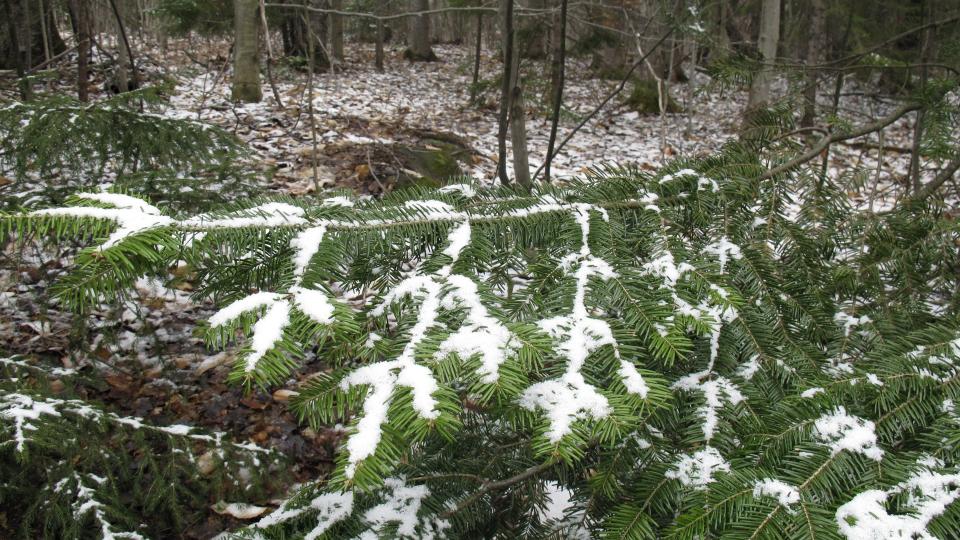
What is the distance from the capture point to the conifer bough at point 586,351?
0.77 m

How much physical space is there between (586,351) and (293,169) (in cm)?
496

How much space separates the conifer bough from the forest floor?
1.28ft

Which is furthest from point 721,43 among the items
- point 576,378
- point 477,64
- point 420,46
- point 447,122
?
point 420,46

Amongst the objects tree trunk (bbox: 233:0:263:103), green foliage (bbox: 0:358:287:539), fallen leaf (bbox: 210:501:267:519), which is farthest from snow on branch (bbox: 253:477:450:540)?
tree trunk (bbox: 233:0:263:103)

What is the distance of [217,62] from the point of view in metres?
11.6

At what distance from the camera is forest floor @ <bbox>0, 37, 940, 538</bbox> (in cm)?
283

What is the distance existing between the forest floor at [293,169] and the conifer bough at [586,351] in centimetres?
39

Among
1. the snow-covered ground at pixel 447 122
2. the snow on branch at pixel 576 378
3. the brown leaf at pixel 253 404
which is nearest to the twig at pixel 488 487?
the snow on branch at pixel 576 378

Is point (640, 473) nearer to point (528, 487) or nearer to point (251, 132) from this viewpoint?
→ point (528, 487)

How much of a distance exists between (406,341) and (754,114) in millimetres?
1526

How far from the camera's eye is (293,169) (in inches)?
209

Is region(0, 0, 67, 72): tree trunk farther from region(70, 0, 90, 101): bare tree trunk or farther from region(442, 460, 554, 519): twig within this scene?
region(442, 460, 554, 519): twig

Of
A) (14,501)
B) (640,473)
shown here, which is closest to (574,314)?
(640,473)

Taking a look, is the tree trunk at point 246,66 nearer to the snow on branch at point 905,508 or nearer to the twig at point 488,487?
the twig at point 488,487
